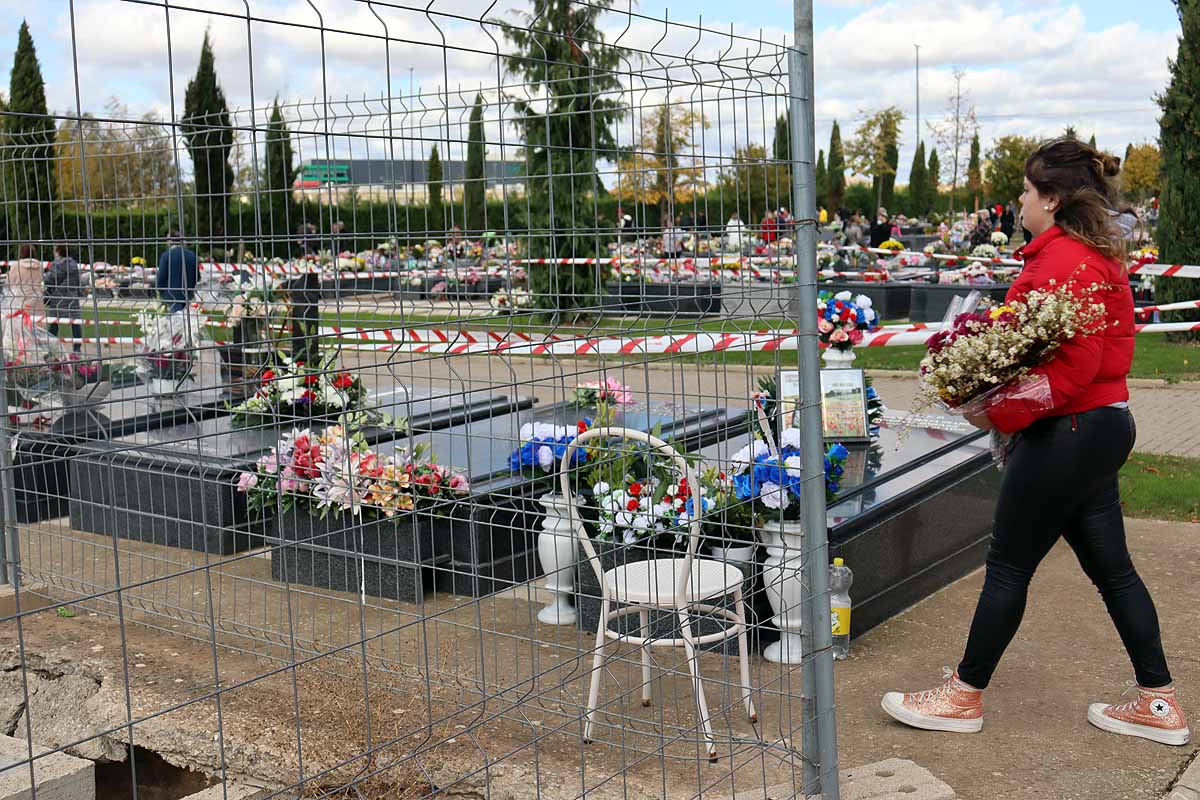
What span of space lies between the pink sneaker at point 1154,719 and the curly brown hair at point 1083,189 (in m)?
1.40

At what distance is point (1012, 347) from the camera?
334 cm

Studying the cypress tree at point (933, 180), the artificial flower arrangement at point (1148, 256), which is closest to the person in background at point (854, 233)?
the artificial flower arrangement at point (1148, 256)

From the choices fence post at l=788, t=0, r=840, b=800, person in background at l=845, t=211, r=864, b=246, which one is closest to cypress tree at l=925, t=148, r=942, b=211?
Result: person in background at l=845, t=211, r=864, b=246

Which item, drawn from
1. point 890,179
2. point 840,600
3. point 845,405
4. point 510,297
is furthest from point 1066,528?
point 890,179

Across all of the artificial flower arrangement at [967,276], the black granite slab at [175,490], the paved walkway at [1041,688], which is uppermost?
the artificial flower arrangement at [967,276]

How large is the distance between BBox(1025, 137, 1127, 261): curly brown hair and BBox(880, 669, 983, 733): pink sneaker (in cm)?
145

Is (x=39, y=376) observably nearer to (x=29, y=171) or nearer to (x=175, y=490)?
Answer: (x=29, y=171)

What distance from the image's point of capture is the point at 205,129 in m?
2.81

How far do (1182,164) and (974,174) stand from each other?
32.3 metres

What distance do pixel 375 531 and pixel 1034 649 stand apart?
293cm

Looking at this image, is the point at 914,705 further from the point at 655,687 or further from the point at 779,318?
the point at 779,318

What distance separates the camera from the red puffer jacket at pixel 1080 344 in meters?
3.37

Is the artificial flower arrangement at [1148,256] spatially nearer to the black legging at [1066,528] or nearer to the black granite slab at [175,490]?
the black granite slab at [175,490]

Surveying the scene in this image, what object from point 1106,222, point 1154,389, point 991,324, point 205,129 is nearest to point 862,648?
point 991,324
